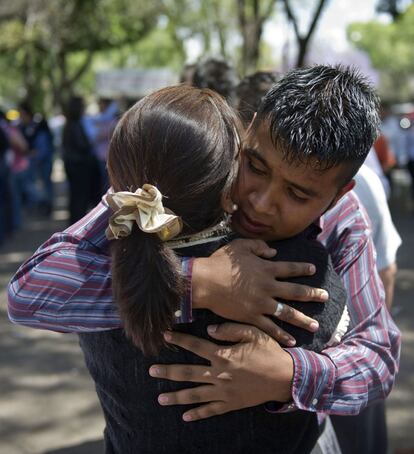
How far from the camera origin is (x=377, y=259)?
223 cm

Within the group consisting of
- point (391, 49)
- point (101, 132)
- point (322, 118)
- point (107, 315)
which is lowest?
point (391, 49)

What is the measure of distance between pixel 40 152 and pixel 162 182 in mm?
10510

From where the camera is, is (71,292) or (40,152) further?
(40,152)

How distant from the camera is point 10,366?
460 cm

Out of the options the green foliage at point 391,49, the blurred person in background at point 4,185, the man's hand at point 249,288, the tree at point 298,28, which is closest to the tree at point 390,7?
the tree at point 298,28

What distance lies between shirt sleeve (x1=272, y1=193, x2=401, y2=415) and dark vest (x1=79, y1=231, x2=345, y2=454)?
0.15ft

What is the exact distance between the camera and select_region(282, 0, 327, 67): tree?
1052 centimetres

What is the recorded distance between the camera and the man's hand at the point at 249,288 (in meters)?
1.29

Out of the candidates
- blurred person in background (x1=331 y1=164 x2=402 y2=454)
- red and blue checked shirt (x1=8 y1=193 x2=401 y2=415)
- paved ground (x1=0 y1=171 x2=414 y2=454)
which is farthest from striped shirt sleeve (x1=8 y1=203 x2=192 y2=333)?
paved ground (x1=0 y1=171 x2=414 y2=454)

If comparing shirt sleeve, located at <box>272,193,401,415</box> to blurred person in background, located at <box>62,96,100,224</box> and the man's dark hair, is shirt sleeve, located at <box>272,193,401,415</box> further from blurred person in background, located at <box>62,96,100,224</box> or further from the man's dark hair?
blurred person in background, located at <box>62,96,100,224</box>

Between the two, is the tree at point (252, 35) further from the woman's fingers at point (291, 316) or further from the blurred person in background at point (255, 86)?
the woman's fingers at point (291, 316)

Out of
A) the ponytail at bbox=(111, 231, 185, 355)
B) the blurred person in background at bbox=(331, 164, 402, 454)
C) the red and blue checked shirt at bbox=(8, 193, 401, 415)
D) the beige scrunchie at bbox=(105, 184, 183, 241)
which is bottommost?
the blurred person in background at bbox=(331, 164, 402, 454)

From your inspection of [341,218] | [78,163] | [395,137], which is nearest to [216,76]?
[341,218]

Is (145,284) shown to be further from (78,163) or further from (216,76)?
(78,163)
